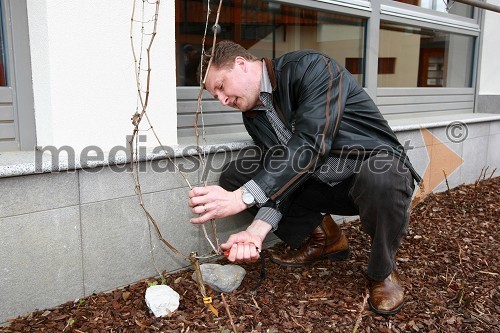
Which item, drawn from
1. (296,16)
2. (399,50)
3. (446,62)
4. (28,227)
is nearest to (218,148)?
(28,227)

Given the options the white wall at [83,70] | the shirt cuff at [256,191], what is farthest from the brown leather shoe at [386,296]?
the white wall at [83,70]

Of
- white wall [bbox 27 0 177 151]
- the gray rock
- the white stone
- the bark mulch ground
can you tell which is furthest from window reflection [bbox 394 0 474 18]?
the white stone

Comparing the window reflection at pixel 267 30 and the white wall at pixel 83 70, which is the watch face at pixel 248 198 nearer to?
the white wall at pixel 83 70

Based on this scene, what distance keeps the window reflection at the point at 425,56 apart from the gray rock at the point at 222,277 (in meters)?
3.41

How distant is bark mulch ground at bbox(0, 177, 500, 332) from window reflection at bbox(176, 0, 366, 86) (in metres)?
1.66

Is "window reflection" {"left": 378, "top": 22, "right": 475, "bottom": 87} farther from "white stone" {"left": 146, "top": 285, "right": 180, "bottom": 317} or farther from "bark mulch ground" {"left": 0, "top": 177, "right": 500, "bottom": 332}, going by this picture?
"white stone" {"left": 146, "top": 285, "right": 180, "bottom": 317}

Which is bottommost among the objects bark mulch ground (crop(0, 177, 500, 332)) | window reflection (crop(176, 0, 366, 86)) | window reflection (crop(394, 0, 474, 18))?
bark mulch ground (crop(0, 177, 500, 332))

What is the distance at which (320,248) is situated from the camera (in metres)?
3.06

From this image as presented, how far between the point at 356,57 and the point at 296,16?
1021mm

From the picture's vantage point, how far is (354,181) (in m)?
2.52

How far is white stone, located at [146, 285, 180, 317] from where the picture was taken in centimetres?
231

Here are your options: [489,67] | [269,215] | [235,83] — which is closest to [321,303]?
[269,215]

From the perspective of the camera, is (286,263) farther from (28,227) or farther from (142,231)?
(28,227)

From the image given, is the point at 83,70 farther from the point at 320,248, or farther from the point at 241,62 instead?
the point at 320,248
